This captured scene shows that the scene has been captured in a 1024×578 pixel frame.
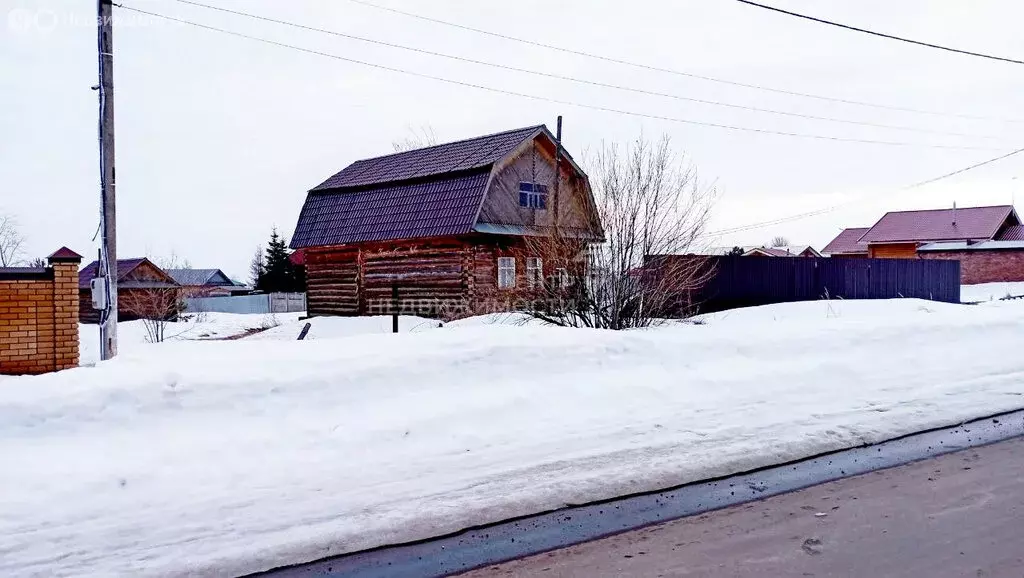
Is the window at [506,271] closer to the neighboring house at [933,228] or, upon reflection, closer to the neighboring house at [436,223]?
the neighboring house at [436,223]

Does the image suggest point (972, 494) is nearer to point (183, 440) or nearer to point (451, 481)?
point (451, 481)

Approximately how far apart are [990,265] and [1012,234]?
17.6 ft

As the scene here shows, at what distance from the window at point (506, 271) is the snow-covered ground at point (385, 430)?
577 inches

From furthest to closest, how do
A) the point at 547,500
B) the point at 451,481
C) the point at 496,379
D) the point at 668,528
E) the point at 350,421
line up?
the point at 496,379 → the point at 350,421 → the point at 451,481 → the point at 547,500 → the point at 668,528

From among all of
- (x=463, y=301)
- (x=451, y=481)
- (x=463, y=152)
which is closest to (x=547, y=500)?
(x=451, y=481)

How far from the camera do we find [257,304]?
48.2 m

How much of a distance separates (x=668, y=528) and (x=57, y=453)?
4493mm

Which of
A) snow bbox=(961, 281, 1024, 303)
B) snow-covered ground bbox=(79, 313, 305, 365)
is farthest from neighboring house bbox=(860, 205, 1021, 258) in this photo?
snow-covered ground bbox=(79, 313, 305, 365)

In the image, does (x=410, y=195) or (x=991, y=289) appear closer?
(x=410, y=195)

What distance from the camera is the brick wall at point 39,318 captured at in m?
10.5

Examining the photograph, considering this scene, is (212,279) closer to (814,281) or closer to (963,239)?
(963,239)

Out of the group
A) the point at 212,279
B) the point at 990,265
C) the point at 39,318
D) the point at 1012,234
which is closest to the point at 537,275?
the point at 39,318

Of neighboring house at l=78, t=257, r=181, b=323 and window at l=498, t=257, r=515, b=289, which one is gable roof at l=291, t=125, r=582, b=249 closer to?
window at l=498, t=257, r=515, b=289

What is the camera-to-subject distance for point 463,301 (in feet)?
75.4
